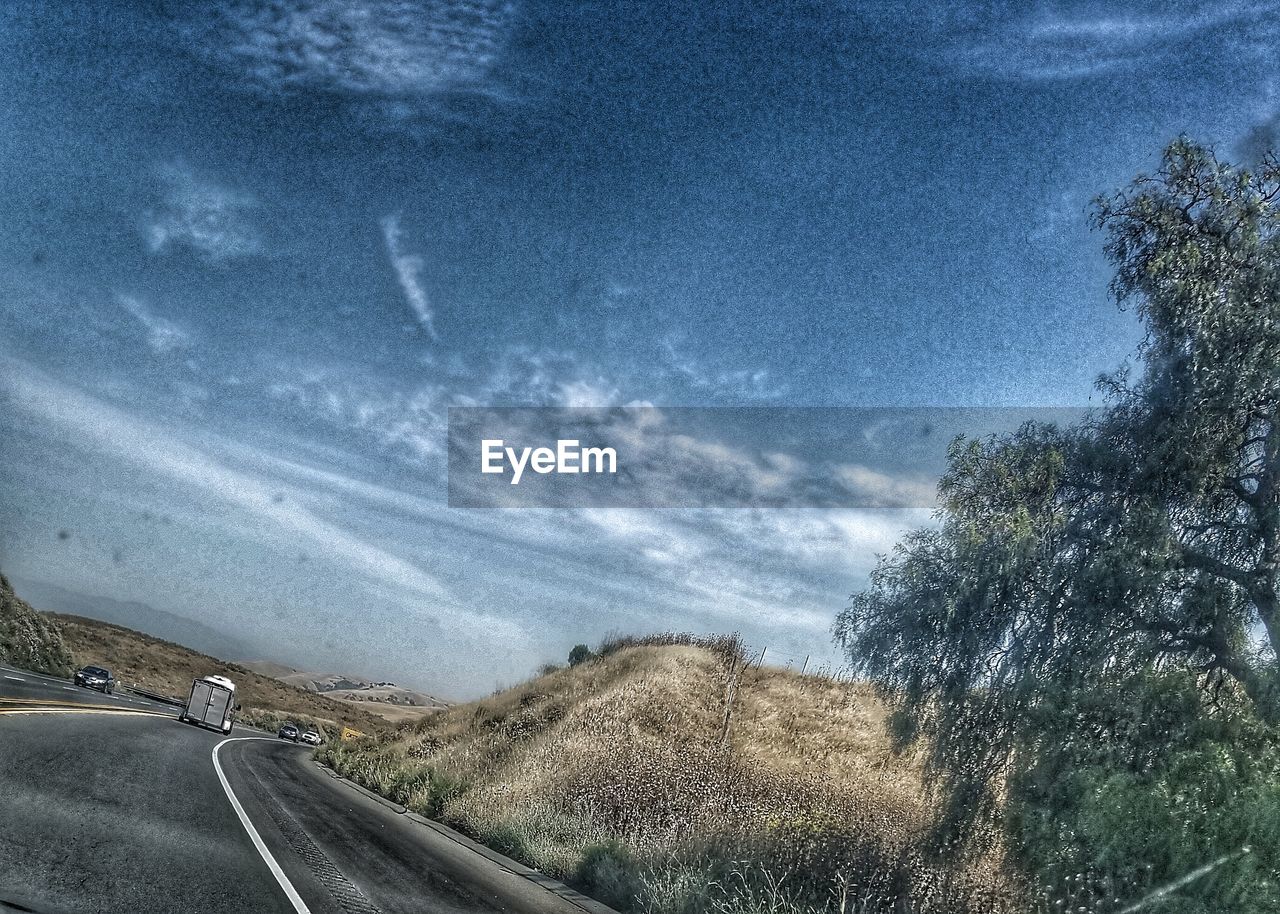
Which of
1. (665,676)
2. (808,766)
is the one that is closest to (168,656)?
(665,676)

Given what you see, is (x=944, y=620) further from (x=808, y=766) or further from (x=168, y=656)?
(x=168, y=656)

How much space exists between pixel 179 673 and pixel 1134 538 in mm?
112851

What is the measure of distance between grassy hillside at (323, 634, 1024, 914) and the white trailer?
8796mm

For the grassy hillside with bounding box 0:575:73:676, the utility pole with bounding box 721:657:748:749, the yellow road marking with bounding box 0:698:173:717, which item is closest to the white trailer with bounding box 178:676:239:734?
the grassy hillside with bounding box 0:575:73:676

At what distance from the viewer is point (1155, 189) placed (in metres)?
14.8

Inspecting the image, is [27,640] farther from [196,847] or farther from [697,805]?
[697,805]

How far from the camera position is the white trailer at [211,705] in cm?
4166

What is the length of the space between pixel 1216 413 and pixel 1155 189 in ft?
14.8

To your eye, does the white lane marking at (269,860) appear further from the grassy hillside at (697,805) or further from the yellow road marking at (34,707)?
the yellow road marking at (34,707)

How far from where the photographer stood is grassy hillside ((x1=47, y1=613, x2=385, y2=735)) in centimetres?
8688

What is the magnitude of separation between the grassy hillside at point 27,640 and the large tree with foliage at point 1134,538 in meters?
50.7

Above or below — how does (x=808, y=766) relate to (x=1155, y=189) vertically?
below

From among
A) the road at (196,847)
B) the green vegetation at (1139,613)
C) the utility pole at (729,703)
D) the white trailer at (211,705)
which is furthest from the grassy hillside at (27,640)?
the green vegetation at (1139,613)

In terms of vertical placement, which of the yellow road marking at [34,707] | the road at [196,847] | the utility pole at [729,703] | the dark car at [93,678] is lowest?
the dark car at [93,678]
